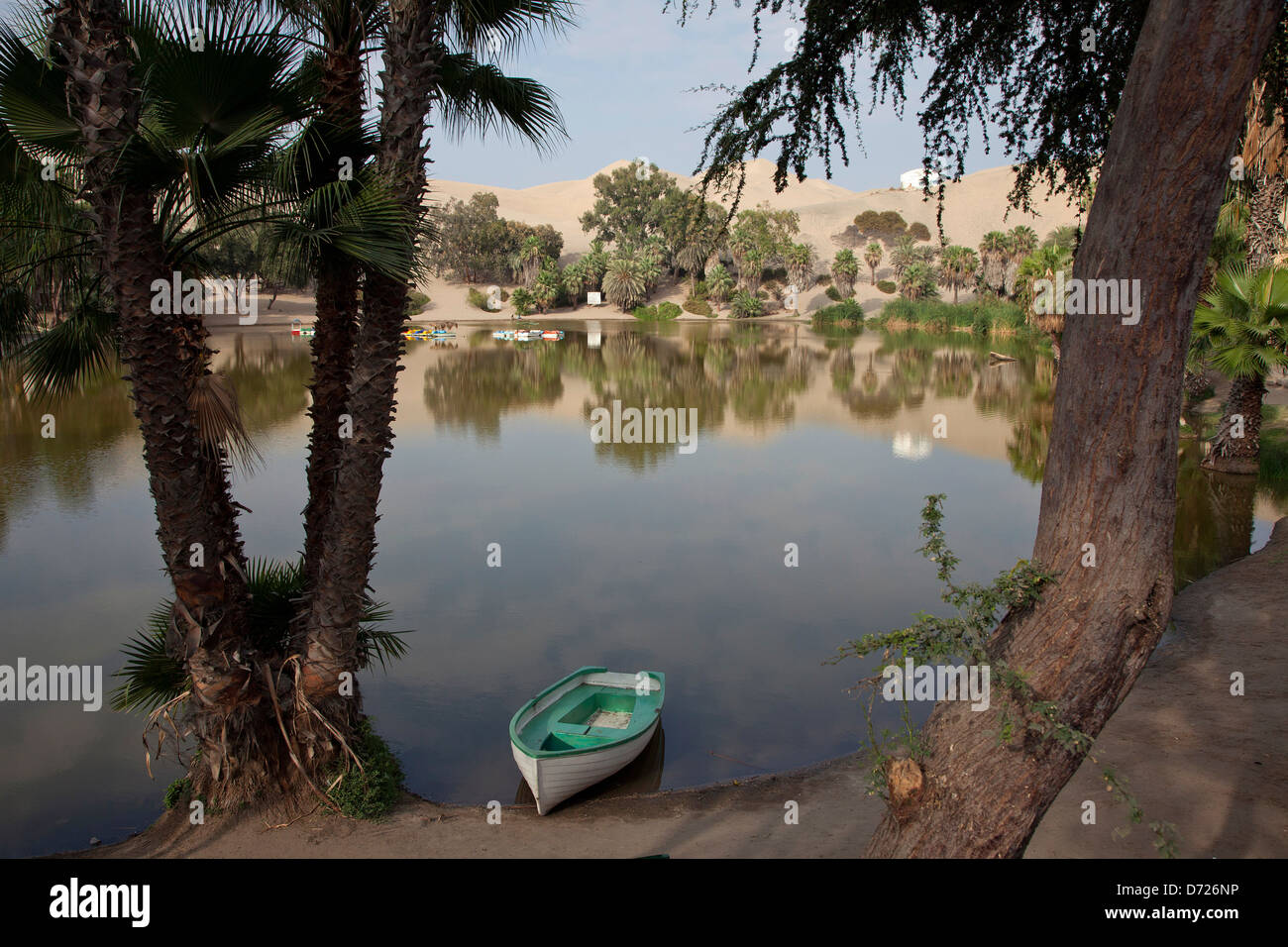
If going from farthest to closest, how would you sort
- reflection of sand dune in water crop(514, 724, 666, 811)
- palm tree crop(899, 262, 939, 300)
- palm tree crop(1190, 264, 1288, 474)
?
palm tree crop(899, 262, 939, 300) < palm tree crop(1190, 264, 1288, 474) < reflection of sand dune in water crop(514, 724, 666, 811)

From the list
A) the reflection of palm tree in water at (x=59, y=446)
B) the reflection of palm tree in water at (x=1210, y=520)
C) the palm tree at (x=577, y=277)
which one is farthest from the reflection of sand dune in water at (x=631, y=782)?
the palm tree at (x=577, y=277)

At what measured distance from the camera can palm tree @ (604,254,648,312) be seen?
80.5m

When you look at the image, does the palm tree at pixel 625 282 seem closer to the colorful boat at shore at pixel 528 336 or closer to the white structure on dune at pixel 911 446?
the colorful boat at shore at pixel 528 336

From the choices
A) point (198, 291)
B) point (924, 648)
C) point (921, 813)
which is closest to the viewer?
point (921, 813)

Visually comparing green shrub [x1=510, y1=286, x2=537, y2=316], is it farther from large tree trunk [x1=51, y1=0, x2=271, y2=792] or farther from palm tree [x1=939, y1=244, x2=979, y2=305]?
large tree trunk [x1=51, y1=0, x2=271, y2=792]

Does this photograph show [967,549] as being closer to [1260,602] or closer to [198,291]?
[1260,602]

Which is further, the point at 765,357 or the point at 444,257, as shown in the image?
the point at 444,257

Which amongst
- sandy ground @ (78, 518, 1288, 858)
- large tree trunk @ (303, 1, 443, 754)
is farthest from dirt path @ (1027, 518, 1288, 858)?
large tree trunk @ (303, 1, 443, 754)

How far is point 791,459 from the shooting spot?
937 inches

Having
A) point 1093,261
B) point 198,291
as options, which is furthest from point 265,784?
Result: point 1093,261
